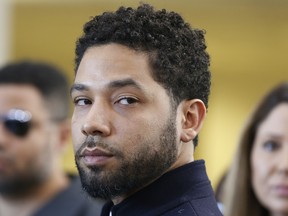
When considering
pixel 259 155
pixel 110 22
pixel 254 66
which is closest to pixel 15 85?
pixel 259 155

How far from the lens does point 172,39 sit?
2.03m

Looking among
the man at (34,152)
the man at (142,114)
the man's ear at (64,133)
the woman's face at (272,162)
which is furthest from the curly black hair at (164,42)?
the man's ear at (64,133)

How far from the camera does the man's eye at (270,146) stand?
3.26 metres

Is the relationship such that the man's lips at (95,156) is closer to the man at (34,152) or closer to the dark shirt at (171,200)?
the dark shirt at (171,200)

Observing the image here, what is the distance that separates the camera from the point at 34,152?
12.2ft

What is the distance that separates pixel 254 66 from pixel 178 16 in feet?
23.0

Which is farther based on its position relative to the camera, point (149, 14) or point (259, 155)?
point (259, 155)

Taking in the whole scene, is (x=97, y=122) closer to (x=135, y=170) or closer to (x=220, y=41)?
(x=135, y=170)

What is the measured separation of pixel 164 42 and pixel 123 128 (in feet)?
0.77

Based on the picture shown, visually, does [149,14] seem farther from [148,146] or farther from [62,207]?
[62,207]

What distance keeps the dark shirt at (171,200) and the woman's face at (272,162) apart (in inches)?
48.4

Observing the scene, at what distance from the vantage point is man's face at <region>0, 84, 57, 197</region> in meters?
3.70

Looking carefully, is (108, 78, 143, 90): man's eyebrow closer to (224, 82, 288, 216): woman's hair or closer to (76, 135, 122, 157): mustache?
(76, 135, 122, 157): mustache

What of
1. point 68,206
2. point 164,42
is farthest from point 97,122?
point 68,206
